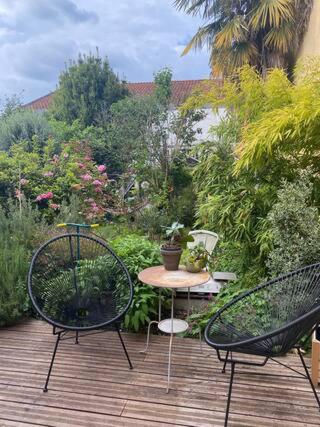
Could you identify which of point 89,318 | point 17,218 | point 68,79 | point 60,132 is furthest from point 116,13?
point 68,79

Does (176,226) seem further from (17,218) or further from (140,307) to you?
(17,218)

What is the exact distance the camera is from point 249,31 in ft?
20.1

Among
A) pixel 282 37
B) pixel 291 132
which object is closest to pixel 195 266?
pixel 291 132

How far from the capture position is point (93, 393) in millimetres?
Answer: 1782

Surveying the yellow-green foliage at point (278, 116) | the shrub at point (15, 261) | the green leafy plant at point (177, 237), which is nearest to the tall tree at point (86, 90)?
the shrub at point (15, 261)

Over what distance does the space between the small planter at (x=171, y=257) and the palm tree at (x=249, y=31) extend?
195 inches

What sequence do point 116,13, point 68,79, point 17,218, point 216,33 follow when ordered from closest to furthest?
point 17,218 < point 116,13 < point 216,33 < point 68,79

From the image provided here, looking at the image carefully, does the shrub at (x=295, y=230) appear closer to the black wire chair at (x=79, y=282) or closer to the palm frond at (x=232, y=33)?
the black wire chair at (x=79, y=282)

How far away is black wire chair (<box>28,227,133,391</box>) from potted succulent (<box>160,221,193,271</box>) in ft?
0.96

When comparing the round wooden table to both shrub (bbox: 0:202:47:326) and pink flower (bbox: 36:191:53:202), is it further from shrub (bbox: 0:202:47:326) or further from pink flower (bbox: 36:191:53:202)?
pink flower (bbox: 36:191:53:202)

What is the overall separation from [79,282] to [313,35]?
527cm

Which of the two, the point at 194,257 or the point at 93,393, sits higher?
the point at 194,257

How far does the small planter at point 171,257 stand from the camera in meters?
2.21

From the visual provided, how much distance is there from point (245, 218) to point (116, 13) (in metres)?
3.11
